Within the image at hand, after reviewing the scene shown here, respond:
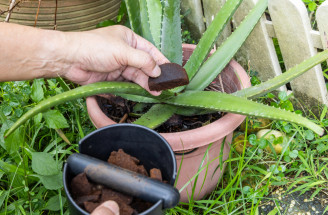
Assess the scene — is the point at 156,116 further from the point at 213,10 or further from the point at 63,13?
the point at 213,10

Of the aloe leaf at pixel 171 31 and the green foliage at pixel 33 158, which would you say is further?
the green foliage at pixel 33 158

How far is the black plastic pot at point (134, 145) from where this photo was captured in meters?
0.95

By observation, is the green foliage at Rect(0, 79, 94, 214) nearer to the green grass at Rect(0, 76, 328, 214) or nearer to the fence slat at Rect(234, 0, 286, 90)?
the green grass at Rect(0, 76, 328, 214)

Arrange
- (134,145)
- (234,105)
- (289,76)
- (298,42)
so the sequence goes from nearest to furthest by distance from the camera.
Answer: (134,145) → (234,105) → (289,76) → (298,42)

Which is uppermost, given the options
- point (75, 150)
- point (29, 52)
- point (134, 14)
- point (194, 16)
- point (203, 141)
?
point (134, 14)

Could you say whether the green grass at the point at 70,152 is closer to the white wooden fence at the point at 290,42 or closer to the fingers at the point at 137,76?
the white wooden fence at the point at 290,42

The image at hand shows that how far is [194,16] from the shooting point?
2.21 metres

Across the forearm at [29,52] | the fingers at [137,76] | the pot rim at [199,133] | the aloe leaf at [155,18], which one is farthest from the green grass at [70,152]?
the aloe leaf at [155,18]

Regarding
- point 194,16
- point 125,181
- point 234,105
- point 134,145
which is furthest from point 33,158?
point 194,16

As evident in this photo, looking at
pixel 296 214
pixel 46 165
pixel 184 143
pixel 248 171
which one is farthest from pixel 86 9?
pixel 296 214

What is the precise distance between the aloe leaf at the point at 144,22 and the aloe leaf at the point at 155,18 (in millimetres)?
45

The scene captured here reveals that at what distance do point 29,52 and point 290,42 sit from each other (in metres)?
1.15

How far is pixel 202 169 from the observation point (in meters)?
1.32

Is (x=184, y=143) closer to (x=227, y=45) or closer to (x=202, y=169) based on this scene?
(x=202, y=169)
